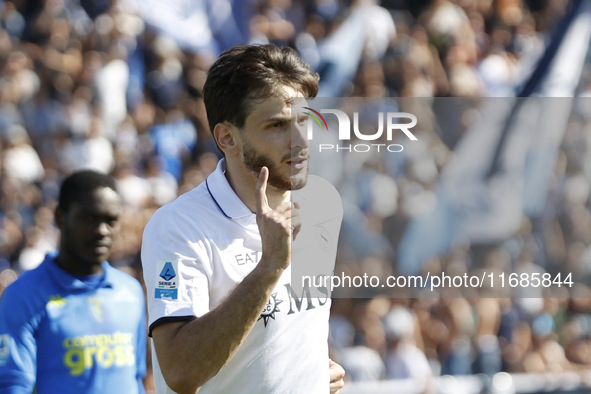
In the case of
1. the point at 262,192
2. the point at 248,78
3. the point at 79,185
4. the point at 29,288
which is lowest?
the point at 29,288

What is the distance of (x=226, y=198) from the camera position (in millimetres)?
2832

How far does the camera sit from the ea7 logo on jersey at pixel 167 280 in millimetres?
2553

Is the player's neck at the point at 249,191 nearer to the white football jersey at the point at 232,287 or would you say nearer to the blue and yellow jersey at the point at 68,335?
the white football jersey at the point at 232,287

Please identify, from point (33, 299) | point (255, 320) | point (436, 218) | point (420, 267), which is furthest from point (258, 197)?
point (33, 299)

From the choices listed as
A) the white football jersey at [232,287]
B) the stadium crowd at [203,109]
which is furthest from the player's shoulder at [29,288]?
the stadium crowd at [203,109]

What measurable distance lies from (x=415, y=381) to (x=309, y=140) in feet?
18.0

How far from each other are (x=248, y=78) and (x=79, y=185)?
8.01ft

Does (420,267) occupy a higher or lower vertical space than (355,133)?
lower

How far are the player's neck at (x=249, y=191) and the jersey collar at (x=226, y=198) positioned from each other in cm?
3

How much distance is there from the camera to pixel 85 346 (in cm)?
447

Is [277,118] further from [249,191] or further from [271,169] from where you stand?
[249,191]

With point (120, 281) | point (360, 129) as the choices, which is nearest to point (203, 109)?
point (120, 281)

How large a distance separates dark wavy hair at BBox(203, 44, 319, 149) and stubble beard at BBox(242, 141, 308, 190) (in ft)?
0.30

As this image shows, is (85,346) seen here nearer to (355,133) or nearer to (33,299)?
(33,299)
